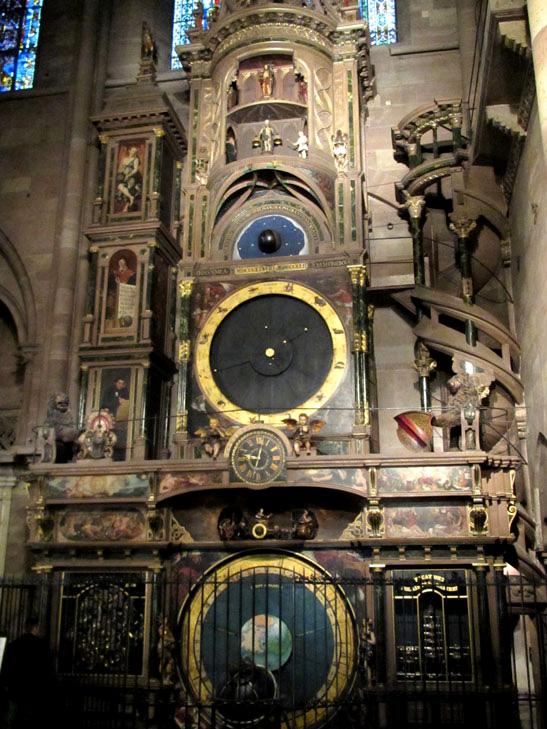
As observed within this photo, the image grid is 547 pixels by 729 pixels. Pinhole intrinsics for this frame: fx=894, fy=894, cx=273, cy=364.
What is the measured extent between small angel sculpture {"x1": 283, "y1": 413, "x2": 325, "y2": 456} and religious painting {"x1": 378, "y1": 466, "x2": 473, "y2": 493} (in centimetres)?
115

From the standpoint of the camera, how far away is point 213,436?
12.4 m

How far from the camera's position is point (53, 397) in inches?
520

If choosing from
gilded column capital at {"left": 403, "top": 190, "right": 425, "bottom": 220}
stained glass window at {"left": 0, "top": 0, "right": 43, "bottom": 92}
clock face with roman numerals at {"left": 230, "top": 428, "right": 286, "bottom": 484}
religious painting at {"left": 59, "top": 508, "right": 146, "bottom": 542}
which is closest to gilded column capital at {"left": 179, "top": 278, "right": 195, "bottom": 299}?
clock face with roman numerals at {"left": 230, "top": 428, "right": 286, "bottom": 484}

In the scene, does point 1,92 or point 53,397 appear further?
point 1,92

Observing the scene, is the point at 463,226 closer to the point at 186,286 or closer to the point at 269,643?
the point at 186,286

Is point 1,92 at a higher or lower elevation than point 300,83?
higher

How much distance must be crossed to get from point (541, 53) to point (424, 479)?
5376 millimetres

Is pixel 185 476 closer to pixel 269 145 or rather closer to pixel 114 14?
pixel 269 145

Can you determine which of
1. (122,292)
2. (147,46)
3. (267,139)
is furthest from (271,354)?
(147,46)

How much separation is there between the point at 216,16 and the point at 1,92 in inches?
209

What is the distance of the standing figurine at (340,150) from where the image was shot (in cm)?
1443

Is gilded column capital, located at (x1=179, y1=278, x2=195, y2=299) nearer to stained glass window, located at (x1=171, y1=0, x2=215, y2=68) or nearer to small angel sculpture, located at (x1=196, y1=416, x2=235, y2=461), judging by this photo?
small angel sculpture, located at (x1=196, y1=416, x2=235, y2=461)

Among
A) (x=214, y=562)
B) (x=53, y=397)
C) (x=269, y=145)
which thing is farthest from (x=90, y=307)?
(x=214, y=562)

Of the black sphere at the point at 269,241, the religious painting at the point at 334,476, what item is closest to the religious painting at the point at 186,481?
the religious painting at the point at 334,476
